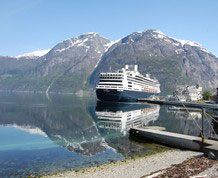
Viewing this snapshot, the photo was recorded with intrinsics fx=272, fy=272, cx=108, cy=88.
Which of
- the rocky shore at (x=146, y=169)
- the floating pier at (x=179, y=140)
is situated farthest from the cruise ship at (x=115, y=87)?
the rocky shore at (x=146, y=169)

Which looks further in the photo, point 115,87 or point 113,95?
point 115,87

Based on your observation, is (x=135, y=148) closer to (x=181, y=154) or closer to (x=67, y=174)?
(x=181, y=154)

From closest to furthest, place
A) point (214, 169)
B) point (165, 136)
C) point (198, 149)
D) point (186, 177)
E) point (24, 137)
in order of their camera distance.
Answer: point (186, 177) < point (214, 169) < point (198, 149) < point (165, 136) < point (24, 137)

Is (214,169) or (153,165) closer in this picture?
(214,169)

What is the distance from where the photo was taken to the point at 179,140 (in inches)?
1564

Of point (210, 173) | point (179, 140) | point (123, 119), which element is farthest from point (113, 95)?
point (210, 173)

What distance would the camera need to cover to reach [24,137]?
5031 centimetres

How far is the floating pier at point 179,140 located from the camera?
111 feet

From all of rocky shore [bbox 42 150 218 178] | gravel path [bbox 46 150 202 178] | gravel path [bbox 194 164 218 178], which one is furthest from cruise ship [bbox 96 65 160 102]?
gravel path [bbox 194 164 218 178]

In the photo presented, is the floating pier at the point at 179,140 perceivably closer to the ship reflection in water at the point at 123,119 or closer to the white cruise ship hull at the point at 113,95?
the ship reflection in water at the point at 123,119

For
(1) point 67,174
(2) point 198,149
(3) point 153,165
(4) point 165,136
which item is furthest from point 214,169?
(4) point 165,136

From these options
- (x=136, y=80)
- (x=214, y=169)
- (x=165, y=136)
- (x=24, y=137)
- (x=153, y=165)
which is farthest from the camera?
(x=136, y=80)

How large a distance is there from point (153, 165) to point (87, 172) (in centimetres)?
667

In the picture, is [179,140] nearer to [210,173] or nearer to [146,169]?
[146,169]
